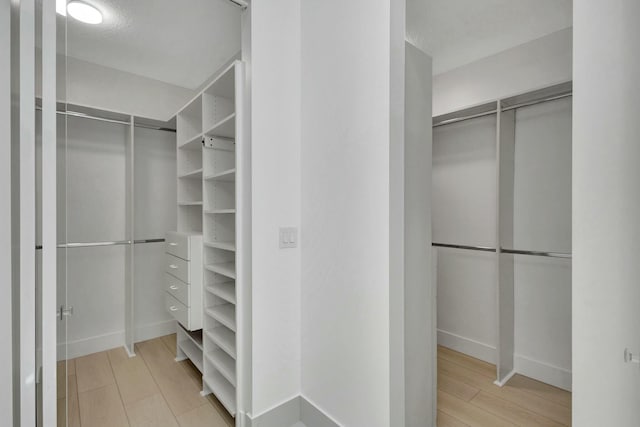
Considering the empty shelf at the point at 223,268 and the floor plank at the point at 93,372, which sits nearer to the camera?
the empty shelf at the point at 223,268

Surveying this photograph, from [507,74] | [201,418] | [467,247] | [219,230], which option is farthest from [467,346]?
[219,230]

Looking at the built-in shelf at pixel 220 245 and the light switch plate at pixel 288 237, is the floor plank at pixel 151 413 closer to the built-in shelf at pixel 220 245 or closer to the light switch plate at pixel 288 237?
the built-in shelf at pixel 220 245

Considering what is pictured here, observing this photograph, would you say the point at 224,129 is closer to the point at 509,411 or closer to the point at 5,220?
the point at 5,220

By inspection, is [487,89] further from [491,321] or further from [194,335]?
[194,335]

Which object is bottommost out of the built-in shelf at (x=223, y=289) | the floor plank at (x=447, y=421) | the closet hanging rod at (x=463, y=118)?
the floor plank at (x=447, y=421)

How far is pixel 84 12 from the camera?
A: 1.80m

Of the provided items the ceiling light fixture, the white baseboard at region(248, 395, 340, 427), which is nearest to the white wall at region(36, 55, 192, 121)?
the ceiling light fixture

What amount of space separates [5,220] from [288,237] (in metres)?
1.08

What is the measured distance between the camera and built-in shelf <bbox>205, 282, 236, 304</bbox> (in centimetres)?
173

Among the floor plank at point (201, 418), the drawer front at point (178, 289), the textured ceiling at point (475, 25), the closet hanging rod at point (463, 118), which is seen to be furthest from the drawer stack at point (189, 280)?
the textured ceiling at point (475, 25)

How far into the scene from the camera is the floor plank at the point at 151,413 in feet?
5.19

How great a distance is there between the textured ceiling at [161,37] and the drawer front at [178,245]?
1237 millimetres

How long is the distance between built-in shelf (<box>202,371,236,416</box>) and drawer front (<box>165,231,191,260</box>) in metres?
0.82

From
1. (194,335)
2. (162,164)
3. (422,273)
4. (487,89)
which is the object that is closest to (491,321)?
(422,273)
